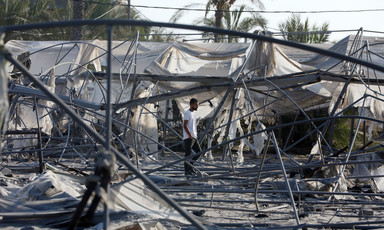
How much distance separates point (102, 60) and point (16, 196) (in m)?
14.6

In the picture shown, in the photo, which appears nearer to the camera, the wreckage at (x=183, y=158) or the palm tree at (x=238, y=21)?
the wreckage at (x=183, y=158)

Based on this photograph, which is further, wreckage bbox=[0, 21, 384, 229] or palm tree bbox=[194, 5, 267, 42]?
palm tree bbox=[194, 5, 267, 42]

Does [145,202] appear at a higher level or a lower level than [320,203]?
higher

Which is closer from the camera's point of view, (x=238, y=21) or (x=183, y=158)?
(x=183, y=158)

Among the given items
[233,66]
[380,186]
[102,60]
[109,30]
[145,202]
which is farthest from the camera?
[102,60]

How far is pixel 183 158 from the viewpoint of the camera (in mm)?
4867

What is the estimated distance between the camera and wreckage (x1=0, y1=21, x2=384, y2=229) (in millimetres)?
3528

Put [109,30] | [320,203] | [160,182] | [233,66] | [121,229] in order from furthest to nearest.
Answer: [233,66], [160,182], [320,203], [121,229], [109,30]

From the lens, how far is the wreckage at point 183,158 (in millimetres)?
3528

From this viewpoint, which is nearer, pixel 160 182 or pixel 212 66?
pixel 160 182

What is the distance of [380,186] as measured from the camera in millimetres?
8375

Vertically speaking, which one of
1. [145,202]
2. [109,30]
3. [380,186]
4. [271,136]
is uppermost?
[109,30]

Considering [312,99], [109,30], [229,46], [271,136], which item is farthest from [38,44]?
[109,30]

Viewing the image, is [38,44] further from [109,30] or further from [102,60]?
[109,30]
